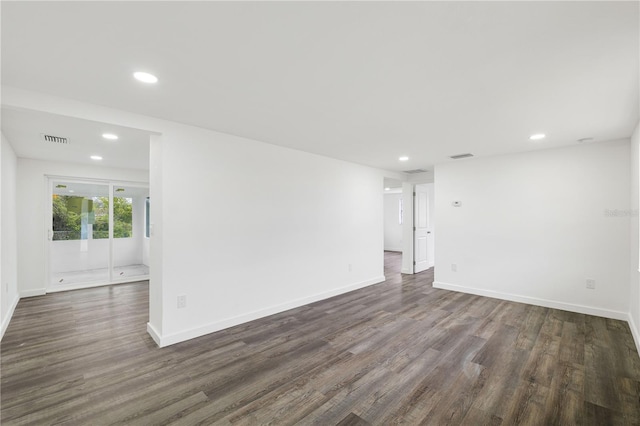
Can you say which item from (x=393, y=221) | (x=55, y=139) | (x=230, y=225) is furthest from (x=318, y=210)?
(x=393, y=221)

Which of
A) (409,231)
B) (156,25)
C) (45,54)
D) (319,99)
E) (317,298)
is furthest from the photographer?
(409,231)

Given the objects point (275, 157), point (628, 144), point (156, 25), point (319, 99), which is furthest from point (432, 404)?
point (628, 144)

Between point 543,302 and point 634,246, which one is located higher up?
point 634,246

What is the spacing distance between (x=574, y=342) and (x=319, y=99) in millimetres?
3789

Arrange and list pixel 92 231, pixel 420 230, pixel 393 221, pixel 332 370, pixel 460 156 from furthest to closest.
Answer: pixel 393 221 < pixel 420 230 < pixel 92 231 < pixel 460 156 < pixel 332 370

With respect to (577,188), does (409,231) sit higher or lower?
lower

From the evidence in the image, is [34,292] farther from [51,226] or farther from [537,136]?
[537,136]

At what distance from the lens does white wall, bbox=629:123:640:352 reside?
3.10m

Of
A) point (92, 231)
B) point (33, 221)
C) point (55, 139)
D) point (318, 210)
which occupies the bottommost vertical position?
point (92, 231)

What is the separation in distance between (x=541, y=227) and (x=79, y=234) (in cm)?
836

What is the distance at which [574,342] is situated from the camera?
3.16 m

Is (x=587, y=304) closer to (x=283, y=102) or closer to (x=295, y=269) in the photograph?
(x=295, y=269)

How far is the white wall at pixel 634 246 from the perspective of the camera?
10.2ft

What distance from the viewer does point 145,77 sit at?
2125 mm
